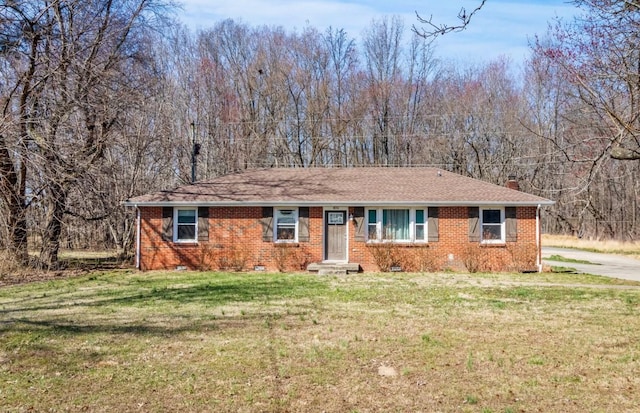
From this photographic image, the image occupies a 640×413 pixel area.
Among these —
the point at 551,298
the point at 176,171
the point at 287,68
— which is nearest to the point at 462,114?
the point at 287,68

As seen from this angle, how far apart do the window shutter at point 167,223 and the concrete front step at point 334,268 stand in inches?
205

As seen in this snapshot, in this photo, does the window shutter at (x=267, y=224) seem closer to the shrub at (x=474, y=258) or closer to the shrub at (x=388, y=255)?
the shrub at (x=388, y=255)

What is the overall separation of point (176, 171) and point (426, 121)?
1795 centimetres

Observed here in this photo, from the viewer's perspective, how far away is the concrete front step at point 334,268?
1866 centimetres

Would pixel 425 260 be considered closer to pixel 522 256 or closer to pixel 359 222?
pixel 359 222

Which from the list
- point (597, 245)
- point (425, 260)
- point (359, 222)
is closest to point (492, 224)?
point (425, 260)

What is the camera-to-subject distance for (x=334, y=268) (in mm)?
18797

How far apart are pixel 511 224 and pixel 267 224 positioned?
28.5 ft

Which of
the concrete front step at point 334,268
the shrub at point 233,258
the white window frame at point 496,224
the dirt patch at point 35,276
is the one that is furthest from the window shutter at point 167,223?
the white window frame at point 496,224

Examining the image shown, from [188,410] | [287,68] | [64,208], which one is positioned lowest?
[188,410]

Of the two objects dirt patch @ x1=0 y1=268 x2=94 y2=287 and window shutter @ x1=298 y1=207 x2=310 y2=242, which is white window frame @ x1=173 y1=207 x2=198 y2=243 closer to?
dirt patch @ x1=0 y1=268 x2=94 y2=287

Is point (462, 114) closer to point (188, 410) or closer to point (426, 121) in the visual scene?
point (426, 121)

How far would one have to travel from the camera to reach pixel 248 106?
3744 cm

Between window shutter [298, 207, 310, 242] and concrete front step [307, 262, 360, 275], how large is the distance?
1075 millimetres
